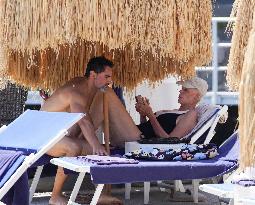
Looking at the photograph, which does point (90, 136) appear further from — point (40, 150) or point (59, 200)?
point (40, 150)

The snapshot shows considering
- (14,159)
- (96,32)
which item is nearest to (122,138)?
(96,32)

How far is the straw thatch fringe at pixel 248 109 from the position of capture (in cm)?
359

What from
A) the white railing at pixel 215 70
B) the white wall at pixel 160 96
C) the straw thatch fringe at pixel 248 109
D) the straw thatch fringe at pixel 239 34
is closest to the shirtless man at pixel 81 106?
the white wall at pixel 160 96

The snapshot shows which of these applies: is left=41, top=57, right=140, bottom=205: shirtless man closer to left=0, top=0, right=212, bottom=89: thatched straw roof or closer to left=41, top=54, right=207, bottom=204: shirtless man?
left=41, top=54, right=207, bottom=204: shirtless man

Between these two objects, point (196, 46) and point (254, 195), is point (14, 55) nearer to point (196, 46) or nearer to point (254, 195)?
point (196, 46)

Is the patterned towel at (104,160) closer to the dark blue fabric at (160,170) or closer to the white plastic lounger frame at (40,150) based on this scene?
the dark blue fabric at (160,170)

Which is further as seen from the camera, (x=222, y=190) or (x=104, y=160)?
(x=104, y=160)

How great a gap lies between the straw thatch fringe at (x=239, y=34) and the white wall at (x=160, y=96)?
3.69 metres

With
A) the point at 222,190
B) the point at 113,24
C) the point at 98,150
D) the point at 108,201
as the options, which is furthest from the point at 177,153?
the point at 222,190

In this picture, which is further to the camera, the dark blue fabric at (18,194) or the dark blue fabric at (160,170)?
the dark blue fabric at (160,170)

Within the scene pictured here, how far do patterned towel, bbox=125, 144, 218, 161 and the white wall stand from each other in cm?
205

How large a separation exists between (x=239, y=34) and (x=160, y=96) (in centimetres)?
406

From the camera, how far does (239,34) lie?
4.25 metres

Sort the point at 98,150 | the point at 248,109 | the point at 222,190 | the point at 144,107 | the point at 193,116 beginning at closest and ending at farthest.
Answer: the point at 248,109
the point at 222,190
the point at 98,150
the point at 193,116
the point at 144,107
